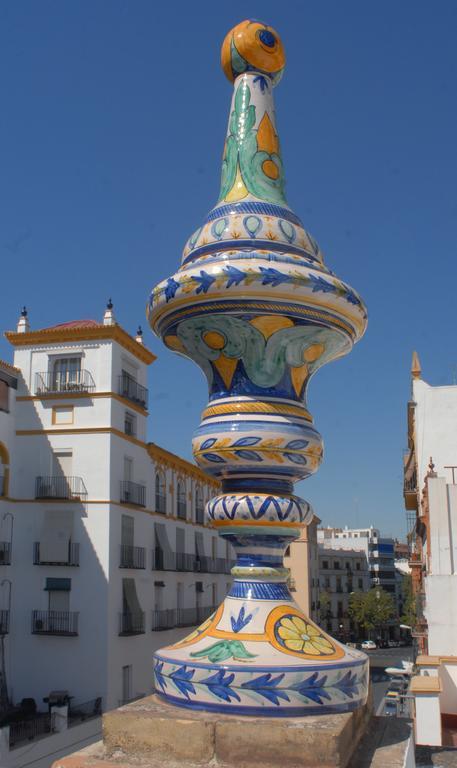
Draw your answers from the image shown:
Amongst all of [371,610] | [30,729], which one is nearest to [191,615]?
[30,729]

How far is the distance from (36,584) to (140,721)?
1955cm

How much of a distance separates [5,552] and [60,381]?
476 cm

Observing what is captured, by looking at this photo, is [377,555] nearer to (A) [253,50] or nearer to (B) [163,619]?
(B) [163,619]

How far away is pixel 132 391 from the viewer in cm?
2381

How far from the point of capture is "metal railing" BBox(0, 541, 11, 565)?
21422 mm

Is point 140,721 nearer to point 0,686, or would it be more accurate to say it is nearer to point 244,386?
point 244,386

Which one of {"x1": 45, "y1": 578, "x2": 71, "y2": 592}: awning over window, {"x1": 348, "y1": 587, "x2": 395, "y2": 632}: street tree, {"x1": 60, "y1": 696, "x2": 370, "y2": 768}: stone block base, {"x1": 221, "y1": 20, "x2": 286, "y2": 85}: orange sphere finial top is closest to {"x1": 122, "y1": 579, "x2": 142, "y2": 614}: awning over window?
{"x1": 45, "y1": 578, "x2": 71, "y2": 592}: awning over window

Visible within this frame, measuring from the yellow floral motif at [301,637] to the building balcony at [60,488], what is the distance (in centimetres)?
1881

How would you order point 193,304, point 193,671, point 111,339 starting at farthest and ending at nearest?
point 111,339, point 193,304, point 193,671

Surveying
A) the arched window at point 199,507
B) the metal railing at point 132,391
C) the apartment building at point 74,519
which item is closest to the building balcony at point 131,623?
the apartment building at point 74,519

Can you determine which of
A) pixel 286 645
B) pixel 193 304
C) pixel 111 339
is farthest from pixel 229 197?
pixel 111 339

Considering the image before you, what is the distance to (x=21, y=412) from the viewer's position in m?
22.7

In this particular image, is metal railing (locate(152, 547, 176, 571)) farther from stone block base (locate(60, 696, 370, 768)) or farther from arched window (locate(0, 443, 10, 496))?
stone block base (locate(60, 696, 370, 768))

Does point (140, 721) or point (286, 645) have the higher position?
point (286, 645)
